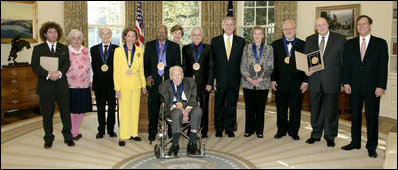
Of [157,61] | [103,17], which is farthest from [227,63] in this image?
[103,17]

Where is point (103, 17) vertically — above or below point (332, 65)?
above

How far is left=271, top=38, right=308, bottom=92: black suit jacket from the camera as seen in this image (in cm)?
463

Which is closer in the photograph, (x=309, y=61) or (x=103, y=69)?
(x=309, y=61)

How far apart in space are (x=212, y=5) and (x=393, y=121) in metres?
5.06

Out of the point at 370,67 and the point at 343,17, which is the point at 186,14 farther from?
the point at 370,67

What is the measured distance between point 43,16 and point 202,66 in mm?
4891

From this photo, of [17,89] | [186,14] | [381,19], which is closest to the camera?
[17,89]

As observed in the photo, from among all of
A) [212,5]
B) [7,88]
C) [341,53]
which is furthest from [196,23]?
[341,53]

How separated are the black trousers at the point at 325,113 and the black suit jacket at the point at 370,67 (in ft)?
A: 1.34

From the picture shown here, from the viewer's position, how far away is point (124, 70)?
440 cm

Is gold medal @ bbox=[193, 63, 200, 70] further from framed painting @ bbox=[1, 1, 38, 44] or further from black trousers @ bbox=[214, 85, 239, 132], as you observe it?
framed painting @ bbox=[1, 1, 38, 44]

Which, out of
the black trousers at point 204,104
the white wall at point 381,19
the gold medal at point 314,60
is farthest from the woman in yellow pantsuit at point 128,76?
the white wall at point 381,19

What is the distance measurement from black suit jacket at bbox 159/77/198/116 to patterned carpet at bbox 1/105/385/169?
0.63 metres

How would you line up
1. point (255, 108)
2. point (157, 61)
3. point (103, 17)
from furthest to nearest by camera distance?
point (103, 17), point (255, 108), point (157, 61)
